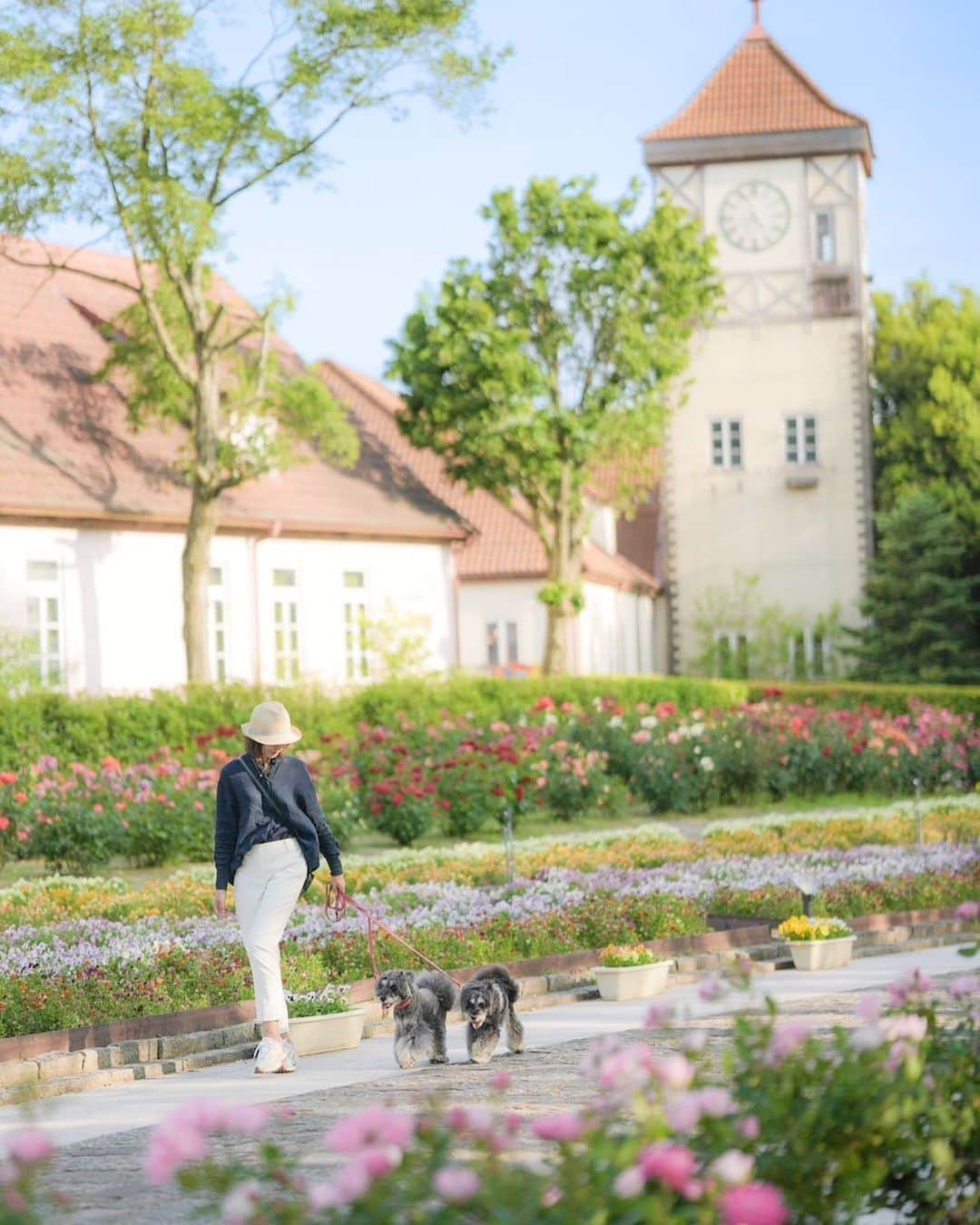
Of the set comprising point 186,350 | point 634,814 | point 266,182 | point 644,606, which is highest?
point 266,182

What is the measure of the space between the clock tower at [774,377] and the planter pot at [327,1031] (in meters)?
37.5

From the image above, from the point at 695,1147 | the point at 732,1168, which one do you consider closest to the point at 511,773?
the point at 695,1147

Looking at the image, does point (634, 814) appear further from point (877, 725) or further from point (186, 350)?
point (186, 350)

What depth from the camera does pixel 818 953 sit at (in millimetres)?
14164

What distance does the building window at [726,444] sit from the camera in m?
49.4

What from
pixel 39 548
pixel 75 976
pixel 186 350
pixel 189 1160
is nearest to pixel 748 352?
pixel 186 350

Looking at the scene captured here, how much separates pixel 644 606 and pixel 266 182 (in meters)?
27.0

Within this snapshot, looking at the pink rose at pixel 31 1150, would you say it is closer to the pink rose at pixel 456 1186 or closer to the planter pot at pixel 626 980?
the pink rose at pixel 456 1186

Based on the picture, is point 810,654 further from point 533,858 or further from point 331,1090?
point 331,1090

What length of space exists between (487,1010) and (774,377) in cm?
4036

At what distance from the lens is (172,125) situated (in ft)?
94.4

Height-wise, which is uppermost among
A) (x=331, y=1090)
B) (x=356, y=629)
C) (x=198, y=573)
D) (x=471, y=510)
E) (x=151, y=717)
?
(x=471, y=510)

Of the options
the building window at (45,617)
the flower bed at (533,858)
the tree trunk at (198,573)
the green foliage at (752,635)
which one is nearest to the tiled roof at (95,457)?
the building window at (45,617)

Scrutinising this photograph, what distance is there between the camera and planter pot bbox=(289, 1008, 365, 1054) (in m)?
10.8
